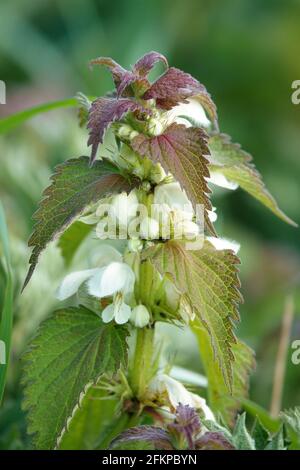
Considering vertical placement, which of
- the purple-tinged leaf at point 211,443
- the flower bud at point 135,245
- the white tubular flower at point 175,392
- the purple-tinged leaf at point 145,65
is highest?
the purple-tinged leaf at point 145,65

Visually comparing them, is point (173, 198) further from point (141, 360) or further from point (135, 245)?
point (141, 360)

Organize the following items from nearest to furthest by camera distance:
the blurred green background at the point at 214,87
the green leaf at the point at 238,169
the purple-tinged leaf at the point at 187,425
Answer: the purple-tinged leaf at the point at 187,425, the green leaf at the point at 238,169, the blurred green background at the point at 214,87

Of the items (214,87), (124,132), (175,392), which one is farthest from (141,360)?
(214,87)

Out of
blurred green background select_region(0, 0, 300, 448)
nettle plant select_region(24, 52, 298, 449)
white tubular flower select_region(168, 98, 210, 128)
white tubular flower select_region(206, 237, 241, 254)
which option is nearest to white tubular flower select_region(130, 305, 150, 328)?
nettle plant select_region(24, 52, 298, 449)

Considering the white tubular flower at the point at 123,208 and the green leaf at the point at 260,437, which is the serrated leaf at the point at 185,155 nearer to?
the white tubular flower at the point at 123,208

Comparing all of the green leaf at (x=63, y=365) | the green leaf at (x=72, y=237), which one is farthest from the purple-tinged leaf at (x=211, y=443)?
the green leaf at (x=72, y=237)

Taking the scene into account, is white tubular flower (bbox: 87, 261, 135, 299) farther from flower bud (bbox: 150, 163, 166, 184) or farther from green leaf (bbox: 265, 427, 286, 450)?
green leaf (bbox: 265, 427, 286, 450)
